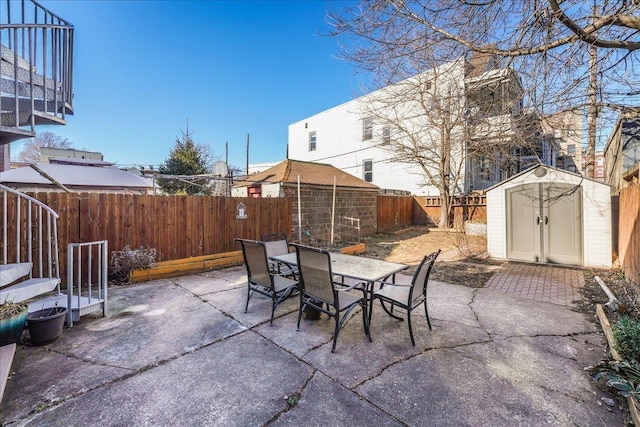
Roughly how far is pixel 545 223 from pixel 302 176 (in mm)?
7005

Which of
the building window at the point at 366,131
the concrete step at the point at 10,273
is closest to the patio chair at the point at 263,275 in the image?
the concrete step at the point at 10,273

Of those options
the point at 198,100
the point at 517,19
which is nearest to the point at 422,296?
the point at 517,19

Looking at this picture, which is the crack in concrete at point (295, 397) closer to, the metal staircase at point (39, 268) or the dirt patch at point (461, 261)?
the metal staircase at point (39, 268)

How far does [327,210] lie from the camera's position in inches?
396

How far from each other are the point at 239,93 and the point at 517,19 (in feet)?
43.1

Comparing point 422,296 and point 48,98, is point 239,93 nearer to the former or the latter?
point 48,98

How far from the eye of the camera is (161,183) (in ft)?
48.9

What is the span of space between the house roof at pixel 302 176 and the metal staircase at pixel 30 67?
17.5 ft

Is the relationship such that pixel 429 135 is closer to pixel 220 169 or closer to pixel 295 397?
pixel 220 169

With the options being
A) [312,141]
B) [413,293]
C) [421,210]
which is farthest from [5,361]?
[312,141]

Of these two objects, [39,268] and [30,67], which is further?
[39,268]

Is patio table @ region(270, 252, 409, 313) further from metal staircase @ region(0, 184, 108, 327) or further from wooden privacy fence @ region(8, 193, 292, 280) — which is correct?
wooden privacy fence @ region(8, 193, 292, 280)

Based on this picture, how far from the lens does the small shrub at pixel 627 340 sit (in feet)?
8.16

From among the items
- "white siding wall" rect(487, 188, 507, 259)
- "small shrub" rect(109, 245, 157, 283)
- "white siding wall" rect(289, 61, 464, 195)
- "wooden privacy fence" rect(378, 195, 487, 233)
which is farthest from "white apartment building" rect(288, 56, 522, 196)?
"small shrub" rect(109, 245, 157, 283)
